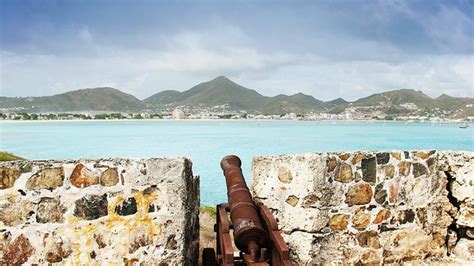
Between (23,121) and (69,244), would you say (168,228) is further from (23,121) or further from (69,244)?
(23,121)

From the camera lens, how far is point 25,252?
357 centimetres

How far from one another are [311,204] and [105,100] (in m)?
143

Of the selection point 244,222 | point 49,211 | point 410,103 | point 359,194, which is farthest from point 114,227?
point 410,103

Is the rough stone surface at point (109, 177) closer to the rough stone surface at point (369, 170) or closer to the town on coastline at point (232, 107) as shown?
the rough stone surface at point (369, 170)

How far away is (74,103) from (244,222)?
140 meters

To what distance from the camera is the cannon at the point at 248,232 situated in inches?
140

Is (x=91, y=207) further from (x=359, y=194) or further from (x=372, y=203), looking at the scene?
(x=372, y=203)

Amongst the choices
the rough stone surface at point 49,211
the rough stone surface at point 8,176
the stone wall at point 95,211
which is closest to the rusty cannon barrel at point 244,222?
the stone wall at point 95,211

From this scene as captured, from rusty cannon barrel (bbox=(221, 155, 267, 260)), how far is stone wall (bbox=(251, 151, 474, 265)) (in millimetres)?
517

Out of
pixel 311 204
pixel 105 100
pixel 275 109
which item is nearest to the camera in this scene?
pixel 311 204

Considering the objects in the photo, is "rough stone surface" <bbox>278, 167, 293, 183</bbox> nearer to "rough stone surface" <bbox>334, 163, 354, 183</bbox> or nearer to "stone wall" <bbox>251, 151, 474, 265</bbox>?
"stone wall" <bbox>251, 151, 474, 265</bbox>

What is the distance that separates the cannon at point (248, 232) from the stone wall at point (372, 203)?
14.6 inches

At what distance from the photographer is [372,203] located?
4469 mm

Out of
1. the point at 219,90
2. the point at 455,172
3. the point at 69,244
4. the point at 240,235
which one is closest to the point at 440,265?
the point at 455,172
